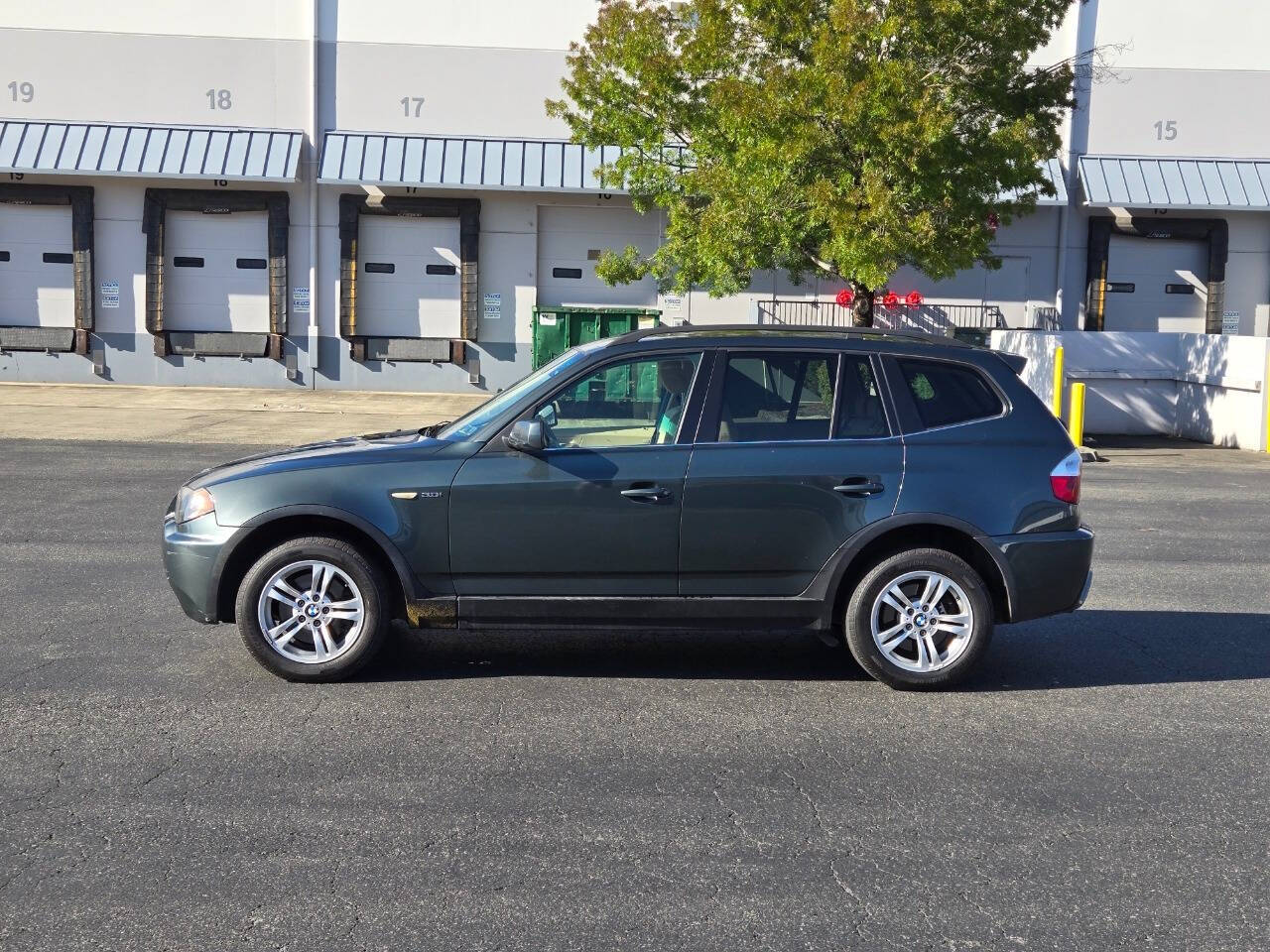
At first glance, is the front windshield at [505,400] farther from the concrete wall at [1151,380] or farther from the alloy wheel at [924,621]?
the concrete wall at [1151,380]

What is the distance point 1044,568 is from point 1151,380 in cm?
1561

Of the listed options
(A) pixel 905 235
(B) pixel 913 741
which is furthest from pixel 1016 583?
(A) pixel 905 235

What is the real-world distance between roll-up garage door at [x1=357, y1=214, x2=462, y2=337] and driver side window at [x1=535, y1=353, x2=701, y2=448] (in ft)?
68.0

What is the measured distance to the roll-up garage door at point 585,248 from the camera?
27000mm

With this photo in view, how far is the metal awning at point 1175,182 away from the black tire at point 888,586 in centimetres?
2143

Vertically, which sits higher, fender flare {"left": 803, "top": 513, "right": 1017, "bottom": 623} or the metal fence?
the metal fence

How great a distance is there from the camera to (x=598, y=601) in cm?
650

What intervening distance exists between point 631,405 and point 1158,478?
1132cm

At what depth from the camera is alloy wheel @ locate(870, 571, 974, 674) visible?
6.57m

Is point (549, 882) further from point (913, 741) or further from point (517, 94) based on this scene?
point (517, 94)

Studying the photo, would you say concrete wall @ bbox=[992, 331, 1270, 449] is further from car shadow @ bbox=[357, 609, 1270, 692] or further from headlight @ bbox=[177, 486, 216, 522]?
headlight @ bbox=[177, 486, 216, 522]

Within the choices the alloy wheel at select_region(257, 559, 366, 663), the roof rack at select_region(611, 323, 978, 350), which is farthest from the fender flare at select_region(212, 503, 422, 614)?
the roof rack at select_region(611, 323, 978, 350)

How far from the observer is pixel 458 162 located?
2594 centimetres

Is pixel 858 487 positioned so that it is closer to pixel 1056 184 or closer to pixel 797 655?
pixel 797 655
